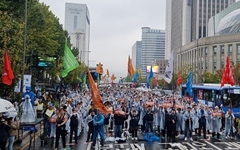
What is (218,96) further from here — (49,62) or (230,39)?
(230,39)

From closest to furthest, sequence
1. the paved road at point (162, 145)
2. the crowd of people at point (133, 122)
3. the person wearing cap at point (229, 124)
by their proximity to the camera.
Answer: the crowd of people at point (133, 122) < the paved road at point (162, 145) < the person wearing cap at point (229, 124)

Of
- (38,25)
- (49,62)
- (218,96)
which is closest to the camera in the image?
(49,62)

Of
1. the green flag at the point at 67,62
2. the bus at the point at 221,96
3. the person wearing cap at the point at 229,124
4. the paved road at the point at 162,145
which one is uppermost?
the green flag at the point at 67,62

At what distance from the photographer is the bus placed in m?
23.8

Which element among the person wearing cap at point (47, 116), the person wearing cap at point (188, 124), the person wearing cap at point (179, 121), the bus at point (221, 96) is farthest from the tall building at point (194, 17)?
the person wearing cap at point (47, 116)

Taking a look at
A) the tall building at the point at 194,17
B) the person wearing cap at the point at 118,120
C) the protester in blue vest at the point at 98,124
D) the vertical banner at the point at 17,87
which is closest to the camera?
the protester in blue vest at the point at 98,124

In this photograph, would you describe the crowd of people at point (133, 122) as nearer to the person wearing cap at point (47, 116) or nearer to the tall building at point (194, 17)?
the person wearing cap at point (47, 116)

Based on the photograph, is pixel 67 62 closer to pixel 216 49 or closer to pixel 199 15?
pixel 216 49

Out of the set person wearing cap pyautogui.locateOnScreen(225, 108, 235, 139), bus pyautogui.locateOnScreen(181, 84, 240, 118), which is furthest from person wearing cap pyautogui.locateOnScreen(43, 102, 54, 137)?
bus pyautogui.locateOnScreen(181, 84, 240, 118)

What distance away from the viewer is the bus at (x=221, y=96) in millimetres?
23766

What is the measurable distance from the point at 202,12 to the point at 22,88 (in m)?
127

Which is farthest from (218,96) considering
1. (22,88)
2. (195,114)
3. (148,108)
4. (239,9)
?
(239,9)

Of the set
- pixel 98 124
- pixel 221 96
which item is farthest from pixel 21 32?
pixel 221 96

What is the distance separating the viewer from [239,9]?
8381 cm
